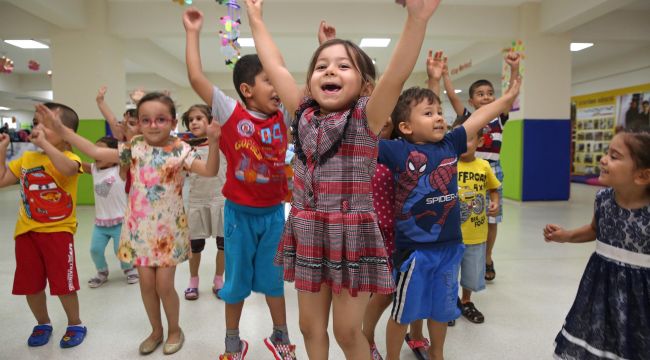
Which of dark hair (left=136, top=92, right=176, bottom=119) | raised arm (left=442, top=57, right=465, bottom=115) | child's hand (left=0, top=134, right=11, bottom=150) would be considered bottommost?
child's hand (left=0, top=134, right=11, bottom=150)

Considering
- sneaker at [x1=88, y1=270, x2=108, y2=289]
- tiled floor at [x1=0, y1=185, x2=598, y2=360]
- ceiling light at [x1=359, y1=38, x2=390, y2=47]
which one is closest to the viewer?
tiled floor at [x1=0, y1=185, x2=598, y2=360]

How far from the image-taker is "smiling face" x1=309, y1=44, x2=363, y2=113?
1151mm

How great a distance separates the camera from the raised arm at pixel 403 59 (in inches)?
38.9

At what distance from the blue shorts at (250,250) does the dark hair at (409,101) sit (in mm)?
616

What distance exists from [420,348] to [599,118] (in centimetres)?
1166

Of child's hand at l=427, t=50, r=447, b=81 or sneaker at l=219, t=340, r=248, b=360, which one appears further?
sneaker at l=219, t=340, r=248, b=360

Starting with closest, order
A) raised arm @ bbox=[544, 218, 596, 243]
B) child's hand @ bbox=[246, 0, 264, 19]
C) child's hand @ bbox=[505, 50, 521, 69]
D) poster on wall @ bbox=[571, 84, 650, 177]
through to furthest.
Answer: child's hand @ bbox=[246, 0, 264, 19] → raised arm @ bbox=[544, 218, 596, 243] → child's hand @ bbox=[505, 50, 521, 69] → poster on wall @ bbox=[571, 84, 650, 177]

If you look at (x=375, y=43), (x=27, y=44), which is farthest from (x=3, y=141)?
(x=27, y=44)

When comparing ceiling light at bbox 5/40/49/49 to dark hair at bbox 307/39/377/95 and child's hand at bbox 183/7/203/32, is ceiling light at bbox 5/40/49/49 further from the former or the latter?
dark hair at bbox 307/39/377/95

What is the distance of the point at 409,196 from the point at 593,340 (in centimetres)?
75

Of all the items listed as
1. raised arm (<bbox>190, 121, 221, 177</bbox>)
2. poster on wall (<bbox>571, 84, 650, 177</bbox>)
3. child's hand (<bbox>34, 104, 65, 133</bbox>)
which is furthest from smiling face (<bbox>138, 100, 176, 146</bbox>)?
poster on wall (<bbox>571, 84, 650, 177</bbox>)

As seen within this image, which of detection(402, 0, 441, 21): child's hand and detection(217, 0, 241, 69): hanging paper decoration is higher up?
detection(217, 0, 241, 69): hanging paper decoration

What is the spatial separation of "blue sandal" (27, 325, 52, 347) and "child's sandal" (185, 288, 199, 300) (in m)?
0.74

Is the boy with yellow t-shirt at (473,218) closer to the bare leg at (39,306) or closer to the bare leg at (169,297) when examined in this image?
the bare leg at (169,297)
